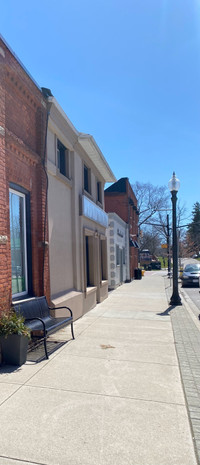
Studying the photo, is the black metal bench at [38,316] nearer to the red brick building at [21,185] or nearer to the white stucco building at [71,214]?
the red brick building at [21,185]

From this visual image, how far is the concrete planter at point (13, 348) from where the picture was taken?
435 centimetres

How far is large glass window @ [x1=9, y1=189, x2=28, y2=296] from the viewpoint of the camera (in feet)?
17.9

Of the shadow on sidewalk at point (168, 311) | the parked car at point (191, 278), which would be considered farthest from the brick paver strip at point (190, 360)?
the parked car at point (191, 278)

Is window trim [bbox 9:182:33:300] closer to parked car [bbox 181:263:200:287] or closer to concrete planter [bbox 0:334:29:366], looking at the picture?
concrete planter [bbox 0:334:29:366]

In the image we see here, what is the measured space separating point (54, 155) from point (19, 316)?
400cm

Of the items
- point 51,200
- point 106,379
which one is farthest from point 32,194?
point 106,379

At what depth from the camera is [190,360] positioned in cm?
497

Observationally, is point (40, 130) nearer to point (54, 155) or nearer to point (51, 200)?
point (54, 155)

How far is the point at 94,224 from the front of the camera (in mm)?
11336

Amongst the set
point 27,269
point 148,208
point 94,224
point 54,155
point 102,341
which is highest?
point 148,208

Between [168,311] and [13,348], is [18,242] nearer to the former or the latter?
[13,348]

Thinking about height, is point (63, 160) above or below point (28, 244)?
above

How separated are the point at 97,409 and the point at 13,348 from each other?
1627 millimetres

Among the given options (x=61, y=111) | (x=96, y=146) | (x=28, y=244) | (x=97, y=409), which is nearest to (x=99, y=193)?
(x=96, y=146)
